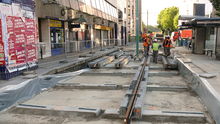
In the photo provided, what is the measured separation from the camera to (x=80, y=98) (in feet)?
25.6

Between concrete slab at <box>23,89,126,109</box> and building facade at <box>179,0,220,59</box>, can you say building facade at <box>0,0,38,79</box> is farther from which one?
building facade at <box>179,0,220,59</box>

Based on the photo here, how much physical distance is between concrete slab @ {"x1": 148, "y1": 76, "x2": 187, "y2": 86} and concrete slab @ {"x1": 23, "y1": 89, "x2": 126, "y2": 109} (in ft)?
7.18

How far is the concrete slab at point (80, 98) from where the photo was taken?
713 cm

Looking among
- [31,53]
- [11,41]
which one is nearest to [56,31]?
[31,53]

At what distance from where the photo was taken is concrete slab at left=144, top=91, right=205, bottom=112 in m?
6.68

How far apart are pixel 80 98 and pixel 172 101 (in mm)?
2963

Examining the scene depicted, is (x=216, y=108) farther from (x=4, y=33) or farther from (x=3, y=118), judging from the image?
(x=4, y=33)

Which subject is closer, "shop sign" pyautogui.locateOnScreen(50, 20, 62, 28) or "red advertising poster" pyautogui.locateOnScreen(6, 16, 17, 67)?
"red advertising poster" pyautogui.locateOnScreen(6, 16, 17, 67)

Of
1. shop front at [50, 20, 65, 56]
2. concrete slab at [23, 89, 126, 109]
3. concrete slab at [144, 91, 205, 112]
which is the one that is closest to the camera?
concrete slab at [144, 91, 205, 112]

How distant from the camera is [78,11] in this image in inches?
990

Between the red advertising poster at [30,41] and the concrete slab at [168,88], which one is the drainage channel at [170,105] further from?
the red advertising poster at [30,41]

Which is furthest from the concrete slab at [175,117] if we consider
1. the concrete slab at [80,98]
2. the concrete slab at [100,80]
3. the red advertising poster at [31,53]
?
the red advertising poster at [31,53]

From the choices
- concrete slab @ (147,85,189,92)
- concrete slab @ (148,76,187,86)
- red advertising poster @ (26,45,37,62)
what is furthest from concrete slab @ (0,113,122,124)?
red advertising poster @ (26,45,37,62)

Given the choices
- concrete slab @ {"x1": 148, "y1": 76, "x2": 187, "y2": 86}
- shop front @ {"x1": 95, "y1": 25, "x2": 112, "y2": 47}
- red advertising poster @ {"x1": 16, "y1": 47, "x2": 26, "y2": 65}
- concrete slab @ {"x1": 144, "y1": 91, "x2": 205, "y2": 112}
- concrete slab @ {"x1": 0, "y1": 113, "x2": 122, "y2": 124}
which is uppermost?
shop front @ {"x1": 95, "y1": 25, "x2": 112, "y2": 47}
